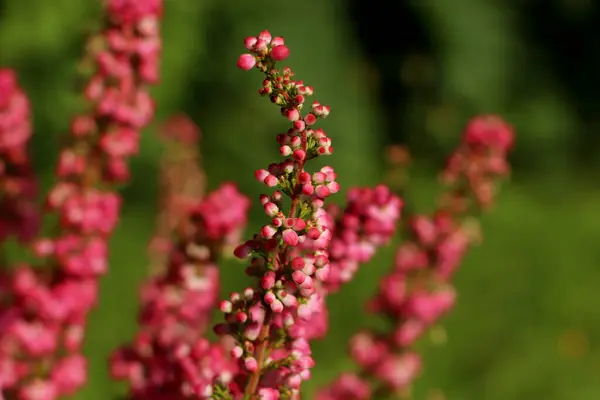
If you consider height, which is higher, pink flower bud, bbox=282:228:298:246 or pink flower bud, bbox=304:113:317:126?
pink flower bud, bbox=304:113:317:126

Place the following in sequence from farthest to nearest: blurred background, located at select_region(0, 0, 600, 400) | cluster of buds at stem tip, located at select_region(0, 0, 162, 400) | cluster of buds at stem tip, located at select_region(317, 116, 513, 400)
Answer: blurred background, located at select_region(0, 0, 600, 400) → cluster of buds at stem tip, located at select_region(317, 116, 513, 400) → cluster of buds at stem tip, located at select_region(0, 0, 162, 400)

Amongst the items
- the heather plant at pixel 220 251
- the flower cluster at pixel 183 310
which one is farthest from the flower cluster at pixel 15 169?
the flower cluster at pixel 183 310

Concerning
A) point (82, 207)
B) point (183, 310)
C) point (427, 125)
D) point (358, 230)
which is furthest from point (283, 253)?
point (427, 125)

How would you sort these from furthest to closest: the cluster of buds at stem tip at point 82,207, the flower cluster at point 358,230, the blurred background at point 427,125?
the blurred background at point 427,125 → the cluster of buds at stem tip at point 82,207 → the flower cluster at point 358,230

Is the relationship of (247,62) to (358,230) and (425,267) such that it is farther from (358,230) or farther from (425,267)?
(425,267)

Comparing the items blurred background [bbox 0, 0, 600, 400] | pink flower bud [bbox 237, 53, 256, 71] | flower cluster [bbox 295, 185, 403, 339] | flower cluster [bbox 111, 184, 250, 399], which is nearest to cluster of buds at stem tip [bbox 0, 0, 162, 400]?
flower cluster [bbox 111, 184, 250, 399]

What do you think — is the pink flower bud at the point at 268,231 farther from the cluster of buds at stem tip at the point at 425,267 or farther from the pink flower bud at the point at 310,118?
the cluster of buds at stem tip at the point at 425,267

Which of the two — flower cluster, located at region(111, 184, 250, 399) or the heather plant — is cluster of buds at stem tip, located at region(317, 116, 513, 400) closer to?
the heather plant

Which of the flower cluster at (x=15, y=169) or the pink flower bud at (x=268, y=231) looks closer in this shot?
the pink flower bud at (x=268, y=231)
